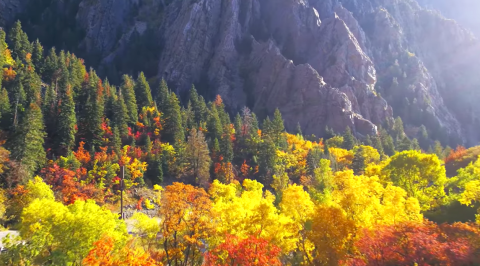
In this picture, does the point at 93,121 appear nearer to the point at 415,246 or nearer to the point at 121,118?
the point at 121,118

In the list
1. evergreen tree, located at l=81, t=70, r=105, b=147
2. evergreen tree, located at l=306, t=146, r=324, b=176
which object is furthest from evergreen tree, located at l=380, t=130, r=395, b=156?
evergreen tree, located at l=81, t=70, r=105, b=147

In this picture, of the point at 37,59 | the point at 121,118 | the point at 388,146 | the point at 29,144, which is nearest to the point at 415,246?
the point at 29,144

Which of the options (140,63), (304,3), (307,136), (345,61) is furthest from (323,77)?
(140,63)

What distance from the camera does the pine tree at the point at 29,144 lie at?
4034 cm

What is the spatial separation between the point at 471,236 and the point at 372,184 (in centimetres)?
984

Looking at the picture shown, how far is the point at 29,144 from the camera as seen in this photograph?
41250 mm

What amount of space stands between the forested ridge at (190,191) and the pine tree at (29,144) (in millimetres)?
200

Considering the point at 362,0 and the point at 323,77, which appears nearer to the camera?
the point at 323,77

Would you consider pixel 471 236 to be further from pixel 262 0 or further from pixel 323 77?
pixel 262 0

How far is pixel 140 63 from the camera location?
424 ft

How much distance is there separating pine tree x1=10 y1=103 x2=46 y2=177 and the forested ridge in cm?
20

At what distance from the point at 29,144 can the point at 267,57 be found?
97.8 metres

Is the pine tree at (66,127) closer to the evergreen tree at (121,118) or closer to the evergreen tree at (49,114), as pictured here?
the evergreen tree at (49,114)

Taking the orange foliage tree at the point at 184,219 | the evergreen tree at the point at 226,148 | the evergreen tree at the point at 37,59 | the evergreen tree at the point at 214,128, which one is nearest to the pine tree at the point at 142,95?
the evergreen tree at the point at 214,128
